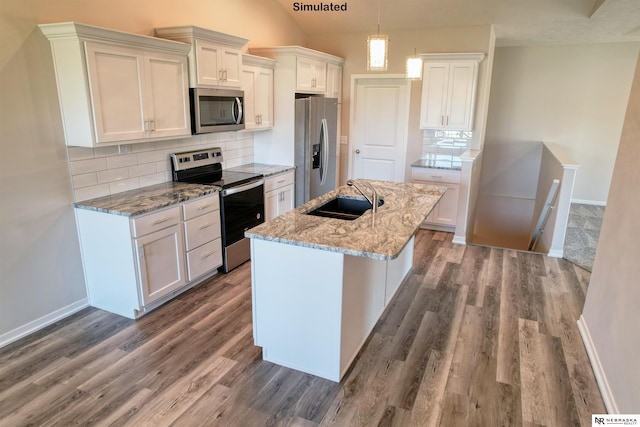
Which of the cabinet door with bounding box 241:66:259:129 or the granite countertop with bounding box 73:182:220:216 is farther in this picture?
the cabinet door with bounding box 241:66:259:129

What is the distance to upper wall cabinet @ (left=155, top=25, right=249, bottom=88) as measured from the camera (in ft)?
11.6

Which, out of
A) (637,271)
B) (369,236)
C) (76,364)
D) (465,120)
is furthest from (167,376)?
(465,120)

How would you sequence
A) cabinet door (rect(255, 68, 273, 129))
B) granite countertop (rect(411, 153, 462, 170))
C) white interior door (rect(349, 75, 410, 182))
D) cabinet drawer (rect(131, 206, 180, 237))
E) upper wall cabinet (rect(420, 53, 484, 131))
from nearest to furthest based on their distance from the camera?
1. cabinet drawer (rect(131, 206, 180, 237))
2. cabinet door (rect(255, 68, 273, 129))
3. upper wall cabinet (rect(420, 53, 484, 131))
4. granite countertop (rect(411, 153, 462, 170))
5. white interior door (rect(349, 75, 410, 182))

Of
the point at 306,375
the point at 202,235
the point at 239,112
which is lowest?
the point at 306,375

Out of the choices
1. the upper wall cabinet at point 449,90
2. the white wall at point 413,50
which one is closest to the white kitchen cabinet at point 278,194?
the white wall at point 413,50

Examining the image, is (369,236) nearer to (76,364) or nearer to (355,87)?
(76,364)

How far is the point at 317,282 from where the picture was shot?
2412 mm

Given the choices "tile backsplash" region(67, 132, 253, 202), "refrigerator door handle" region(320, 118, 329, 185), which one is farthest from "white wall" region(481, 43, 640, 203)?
"tile backsplash" region(67, 132, 253, 202)

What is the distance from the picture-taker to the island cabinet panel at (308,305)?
7.84ft

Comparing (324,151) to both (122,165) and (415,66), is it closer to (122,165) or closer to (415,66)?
(415,66)

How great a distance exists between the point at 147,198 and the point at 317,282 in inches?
68.3

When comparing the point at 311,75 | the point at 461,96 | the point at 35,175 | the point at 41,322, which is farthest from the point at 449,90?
the point at 41,322

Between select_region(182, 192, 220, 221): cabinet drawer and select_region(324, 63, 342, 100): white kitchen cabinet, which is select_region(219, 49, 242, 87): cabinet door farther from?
select_region(324, 63, 342, 100): white kitchen cabinet

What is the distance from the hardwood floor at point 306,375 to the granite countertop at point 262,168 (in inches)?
59.6
